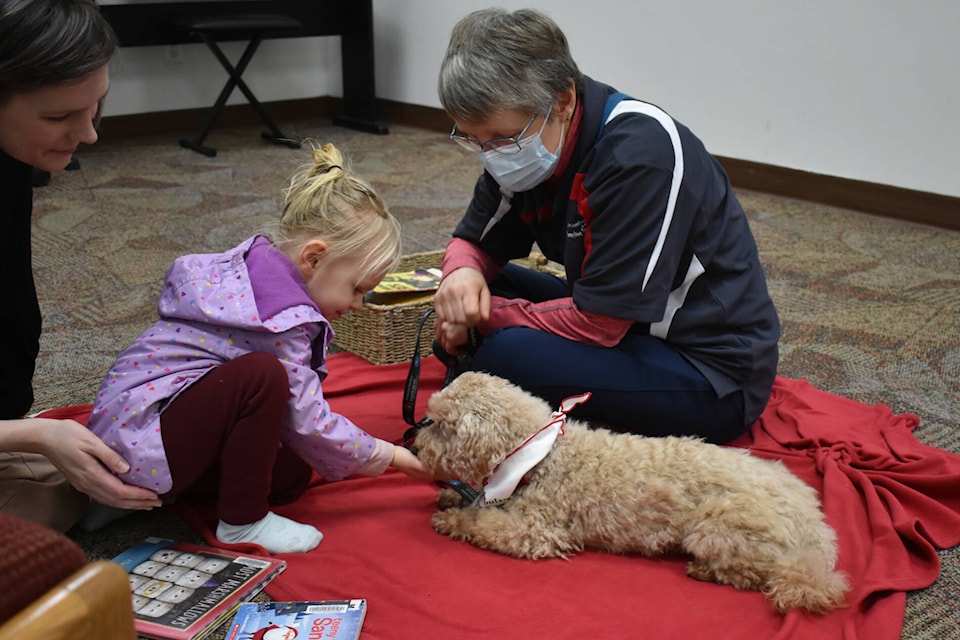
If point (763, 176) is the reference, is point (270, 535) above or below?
above

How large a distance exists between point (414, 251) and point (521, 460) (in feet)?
7.05

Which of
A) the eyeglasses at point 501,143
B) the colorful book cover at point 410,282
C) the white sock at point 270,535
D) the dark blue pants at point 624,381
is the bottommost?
the white sock at point 270,535

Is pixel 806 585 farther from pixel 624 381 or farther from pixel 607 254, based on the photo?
pixel 607 254

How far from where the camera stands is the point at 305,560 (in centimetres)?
160

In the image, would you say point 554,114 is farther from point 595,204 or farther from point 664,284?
point 664,284

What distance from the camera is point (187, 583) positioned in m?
1.49

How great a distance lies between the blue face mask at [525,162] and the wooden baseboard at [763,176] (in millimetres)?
2986

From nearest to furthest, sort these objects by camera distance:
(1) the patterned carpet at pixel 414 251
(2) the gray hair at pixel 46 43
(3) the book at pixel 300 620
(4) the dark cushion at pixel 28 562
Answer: (4) the dark cushion at pixel 28 562 < (2) the gray hair at pixel 46 43 < (3) the book at pixel 300 620 < (1) the patterned carpet at pixel 414 251

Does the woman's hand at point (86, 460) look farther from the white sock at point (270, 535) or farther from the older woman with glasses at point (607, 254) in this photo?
the older woman with glasses at point (607, 254)

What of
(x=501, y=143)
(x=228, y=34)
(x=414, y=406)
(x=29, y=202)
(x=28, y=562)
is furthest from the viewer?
(x=228, y=34)

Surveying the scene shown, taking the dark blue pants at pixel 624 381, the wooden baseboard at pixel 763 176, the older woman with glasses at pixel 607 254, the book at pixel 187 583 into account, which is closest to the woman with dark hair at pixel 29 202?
the book at pixel 187 583

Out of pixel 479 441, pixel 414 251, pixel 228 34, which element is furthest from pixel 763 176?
pixel 479 441

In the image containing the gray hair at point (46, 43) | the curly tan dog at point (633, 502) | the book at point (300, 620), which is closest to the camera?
the gray hair at point (46, 43)

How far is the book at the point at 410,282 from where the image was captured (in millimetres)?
2475
